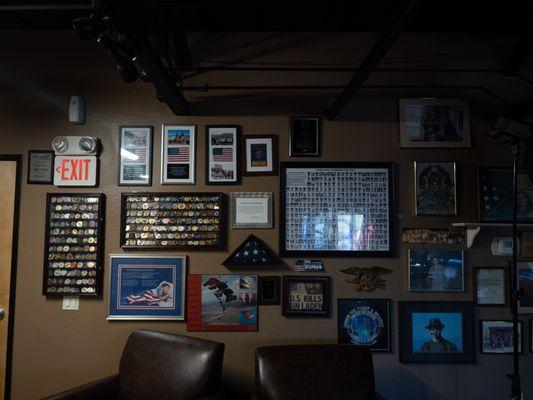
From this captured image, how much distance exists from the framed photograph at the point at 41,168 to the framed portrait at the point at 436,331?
271cm

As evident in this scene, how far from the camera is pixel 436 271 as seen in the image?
290 centimetres

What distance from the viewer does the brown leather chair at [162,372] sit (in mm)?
2340

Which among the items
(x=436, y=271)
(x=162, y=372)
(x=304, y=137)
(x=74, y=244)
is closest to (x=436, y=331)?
(x=436, y=271)

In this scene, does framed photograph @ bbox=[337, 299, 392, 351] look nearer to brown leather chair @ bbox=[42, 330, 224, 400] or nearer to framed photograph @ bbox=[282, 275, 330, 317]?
framed photograph @ bbox=[282, 275, 330, 317]

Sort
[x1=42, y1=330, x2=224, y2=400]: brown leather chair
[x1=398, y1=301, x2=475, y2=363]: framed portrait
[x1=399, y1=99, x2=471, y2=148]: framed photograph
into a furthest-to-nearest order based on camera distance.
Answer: [x1=399, y1=99, x2=471, y2=148]: framed photograph, [x1=398, y1=301, x2=475, y2=363]: framed portrait, [x1=42, y1=330, x2=224, y2=400]: brown leather chair

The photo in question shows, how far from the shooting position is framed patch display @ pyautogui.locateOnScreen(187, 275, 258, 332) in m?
2.87

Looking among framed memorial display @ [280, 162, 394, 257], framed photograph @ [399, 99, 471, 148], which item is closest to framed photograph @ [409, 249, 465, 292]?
framed memorial display @ [280, 162, 394, 257]

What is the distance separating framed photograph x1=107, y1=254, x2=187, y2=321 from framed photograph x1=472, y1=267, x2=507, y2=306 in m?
2.10

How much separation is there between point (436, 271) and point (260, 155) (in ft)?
4.98

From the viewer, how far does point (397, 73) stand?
3041mm

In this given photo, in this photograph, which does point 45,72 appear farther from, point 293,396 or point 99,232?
point 293,396

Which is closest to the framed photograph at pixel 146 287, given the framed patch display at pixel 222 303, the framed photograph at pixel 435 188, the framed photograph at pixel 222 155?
the framed patch display at pixel 222 303

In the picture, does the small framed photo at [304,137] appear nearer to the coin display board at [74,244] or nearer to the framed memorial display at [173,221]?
the framed memorial display at [173,221]

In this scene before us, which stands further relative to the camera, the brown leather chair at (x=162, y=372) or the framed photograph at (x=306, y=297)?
the framed photograph at (x=306, y=297)
